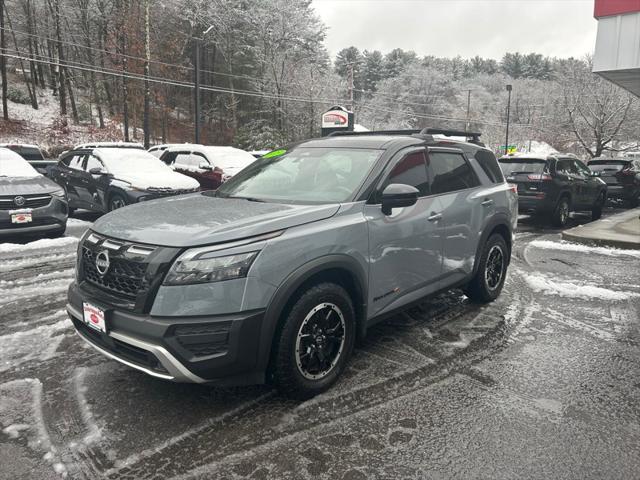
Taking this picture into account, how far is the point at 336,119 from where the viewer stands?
20.1m

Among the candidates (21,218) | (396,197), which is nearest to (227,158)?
(21,218)

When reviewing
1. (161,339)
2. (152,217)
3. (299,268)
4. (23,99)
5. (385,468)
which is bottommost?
(385,468)

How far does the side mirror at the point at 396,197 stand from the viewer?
361 cm

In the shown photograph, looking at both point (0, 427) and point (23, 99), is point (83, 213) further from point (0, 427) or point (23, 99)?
point (23, 99)

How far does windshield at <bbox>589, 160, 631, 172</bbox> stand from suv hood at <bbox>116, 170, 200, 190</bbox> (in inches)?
578

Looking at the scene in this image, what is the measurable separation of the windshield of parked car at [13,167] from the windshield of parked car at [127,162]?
1743 millimetres

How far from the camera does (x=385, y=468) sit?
2652 millimetres

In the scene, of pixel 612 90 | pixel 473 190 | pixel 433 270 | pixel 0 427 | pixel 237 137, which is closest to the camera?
pixel 0 427

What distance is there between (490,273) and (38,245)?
7091 mm

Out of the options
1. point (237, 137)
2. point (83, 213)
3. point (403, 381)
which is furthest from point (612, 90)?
point (403, 381)

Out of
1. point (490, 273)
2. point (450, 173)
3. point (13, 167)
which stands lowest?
point (490, 273)

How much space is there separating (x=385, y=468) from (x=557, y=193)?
35.2 ft

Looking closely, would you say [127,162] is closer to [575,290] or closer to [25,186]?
[25,186]

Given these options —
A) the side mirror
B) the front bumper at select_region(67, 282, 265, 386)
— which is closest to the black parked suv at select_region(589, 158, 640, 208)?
the side mirror
